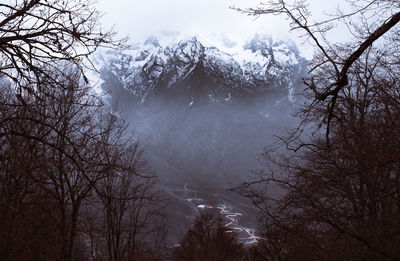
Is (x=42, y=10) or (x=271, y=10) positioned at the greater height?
(x=271, y=10)

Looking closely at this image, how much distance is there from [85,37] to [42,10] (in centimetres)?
77

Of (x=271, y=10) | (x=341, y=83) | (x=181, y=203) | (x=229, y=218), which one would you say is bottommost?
(x=341, y=83)

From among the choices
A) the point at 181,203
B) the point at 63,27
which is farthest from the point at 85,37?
the point at 181,203

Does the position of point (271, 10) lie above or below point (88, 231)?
above

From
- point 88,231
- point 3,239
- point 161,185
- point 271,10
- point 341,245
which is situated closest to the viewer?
point 271,10

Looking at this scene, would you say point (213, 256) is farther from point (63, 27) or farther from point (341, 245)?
point (63, 27)

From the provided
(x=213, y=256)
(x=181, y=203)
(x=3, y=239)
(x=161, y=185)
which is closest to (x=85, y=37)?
(x=3, y=239)

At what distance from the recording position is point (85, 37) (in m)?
3.87

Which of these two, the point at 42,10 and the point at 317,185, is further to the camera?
the point at 317,185

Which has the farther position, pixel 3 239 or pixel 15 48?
pixel 3 239

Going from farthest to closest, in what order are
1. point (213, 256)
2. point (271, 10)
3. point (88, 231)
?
point (213, 256)
point (88, 231)
point (271, 10)

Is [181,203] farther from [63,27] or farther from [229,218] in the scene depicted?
[63,27]

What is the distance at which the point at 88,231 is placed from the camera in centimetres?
905

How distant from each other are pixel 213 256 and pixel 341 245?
91.0ft
